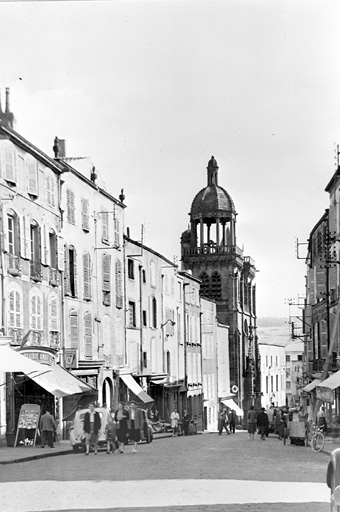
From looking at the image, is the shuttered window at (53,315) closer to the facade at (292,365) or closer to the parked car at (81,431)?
the parked car at (81,431)

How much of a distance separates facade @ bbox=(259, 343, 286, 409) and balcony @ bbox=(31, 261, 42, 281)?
66.9 metres

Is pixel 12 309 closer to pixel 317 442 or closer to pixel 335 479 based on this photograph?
pixel 317 442

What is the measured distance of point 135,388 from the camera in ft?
147

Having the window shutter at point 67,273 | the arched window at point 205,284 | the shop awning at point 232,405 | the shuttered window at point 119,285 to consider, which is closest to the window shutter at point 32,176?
the window shutter at point 67,273

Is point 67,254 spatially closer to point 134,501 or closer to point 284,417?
point 284,417

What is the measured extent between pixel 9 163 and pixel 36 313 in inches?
212

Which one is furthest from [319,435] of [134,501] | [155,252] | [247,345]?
[247,345]

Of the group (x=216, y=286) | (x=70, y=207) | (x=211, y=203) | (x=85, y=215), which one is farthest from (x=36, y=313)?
(x=216, y=286)

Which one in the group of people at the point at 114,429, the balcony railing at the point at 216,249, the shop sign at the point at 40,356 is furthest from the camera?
the balcony railing at the point at 216,249

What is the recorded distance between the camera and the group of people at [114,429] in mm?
25328

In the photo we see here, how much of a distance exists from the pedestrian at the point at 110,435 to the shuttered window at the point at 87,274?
12.3 metres

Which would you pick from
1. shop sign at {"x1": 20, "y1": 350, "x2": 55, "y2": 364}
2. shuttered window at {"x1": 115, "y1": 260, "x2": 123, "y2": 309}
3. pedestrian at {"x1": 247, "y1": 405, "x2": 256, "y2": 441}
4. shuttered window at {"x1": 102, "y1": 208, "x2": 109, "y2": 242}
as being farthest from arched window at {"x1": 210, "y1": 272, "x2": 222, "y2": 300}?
shop sign at {"x1": 20, "y1": 350, "x2": 55, "y2": 364}

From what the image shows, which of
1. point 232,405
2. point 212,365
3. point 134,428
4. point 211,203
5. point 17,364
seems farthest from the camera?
point 232,405

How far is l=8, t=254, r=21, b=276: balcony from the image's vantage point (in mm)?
30500
